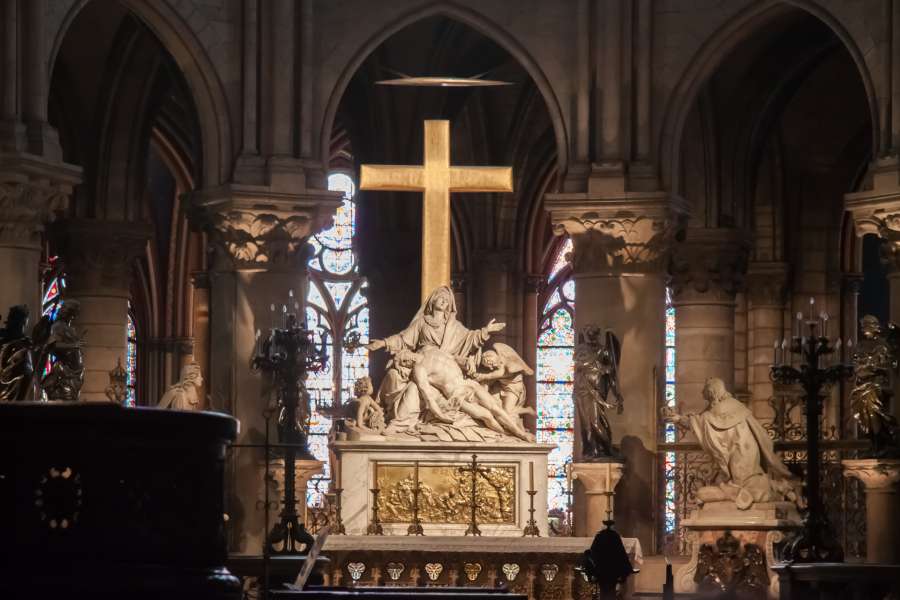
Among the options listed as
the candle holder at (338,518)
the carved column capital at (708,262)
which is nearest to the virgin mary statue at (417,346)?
the candle holder at (338,518)

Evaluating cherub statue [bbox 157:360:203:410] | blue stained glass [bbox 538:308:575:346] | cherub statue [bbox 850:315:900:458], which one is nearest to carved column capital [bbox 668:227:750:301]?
cherub statue [bbox 850:315:900:458]

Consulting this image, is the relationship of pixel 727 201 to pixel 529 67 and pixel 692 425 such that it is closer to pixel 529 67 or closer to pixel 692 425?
pixel 529 67

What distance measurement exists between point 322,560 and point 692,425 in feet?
29.0

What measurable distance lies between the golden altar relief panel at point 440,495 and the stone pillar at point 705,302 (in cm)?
654

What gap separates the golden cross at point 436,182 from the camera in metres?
22.9

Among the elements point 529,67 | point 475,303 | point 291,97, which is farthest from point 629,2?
point 475,303

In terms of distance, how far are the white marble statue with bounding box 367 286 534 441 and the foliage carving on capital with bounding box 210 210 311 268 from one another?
2075 millimetres

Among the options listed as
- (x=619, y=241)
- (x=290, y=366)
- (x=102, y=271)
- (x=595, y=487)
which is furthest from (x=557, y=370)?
(x=290, y=366)

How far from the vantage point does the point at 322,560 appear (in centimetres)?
1432

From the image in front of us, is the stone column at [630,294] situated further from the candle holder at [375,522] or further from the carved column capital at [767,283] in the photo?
the carved column capital at [767,283]

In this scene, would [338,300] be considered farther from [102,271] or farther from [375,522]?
[375,522]

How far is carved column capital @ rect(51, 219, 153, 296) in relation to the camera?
90.8 feet

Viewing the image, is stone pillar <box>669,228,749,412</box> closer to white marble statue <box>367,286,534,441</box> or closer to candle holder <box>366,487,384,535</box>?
white marble statue <box>367,286,534,441</box>

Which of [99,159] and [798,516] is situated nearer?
[798,516]
